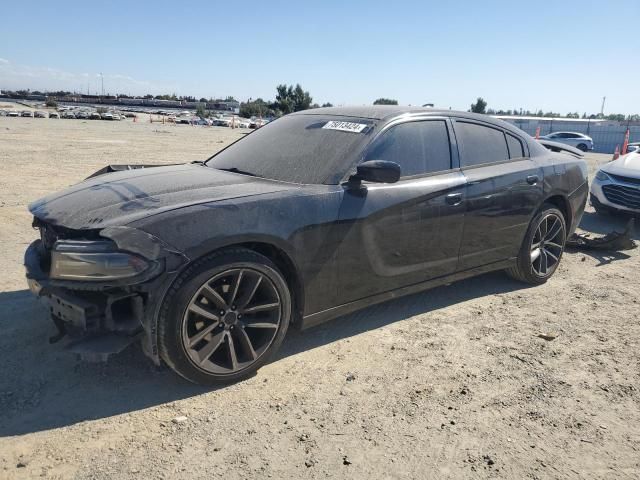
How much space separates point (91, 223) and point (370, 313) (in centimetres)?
228

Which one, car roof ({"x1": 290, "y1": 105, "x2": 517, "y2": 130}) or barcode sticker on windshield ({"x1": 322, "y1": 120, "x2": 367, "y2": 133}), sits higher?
car roof ({"x1": 290, "y1": 105, "x2": 517, "y2": 130})

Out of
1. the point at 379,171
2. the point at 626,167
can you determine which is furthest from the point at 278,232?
the point at 626,167

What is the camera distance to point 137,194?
3.18 m

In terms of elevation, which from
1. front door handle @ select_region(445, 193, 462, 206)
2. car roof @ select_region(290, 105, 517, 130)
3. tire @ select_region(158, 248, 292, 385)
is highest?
car roof @ select_region(290, 105, 517, 130)

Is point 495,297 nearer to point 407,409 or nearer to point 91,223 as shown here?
point 407,409

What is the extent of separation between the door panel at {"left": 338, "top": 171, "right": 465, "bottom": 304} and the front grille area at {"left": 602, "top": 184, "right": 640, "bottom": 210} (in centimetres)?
503

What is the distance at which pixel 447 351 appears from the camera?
3.63m

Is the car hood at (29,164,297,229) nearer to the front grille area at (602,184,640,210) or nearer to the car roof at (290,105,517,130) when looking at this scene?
the car roof at (290,105,517,130)

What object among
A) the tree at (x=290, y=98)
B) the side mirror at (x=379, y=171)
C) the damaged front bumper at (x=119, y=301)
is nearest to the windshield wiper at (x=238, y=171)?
the side mirror at (x=379, y=171)

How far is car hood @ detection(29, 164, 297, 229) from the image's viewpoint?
289 cm

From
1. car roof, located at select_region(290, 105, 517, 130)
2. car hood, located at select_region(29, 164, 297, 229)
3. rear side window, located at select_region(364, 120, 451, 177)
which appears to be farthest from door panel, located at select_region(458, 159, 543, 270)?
car hood, located at select_region(29, 164, 297, 229)

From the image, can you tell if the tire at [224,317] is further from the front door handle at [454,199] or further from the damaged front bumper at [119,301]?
the front door handle at [454,199]

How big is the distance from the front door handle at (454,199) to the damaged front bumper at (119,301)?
2131mm

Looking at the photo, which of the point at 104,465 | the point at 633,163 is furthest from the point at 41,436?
the point at 633,163
